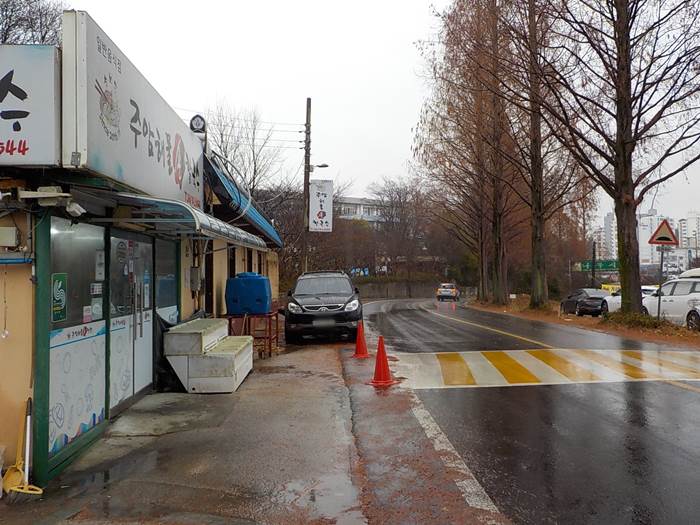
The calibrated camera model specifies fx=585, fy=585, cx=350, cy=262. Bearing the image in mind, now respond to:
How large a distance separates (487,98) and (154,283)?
21.6 metres

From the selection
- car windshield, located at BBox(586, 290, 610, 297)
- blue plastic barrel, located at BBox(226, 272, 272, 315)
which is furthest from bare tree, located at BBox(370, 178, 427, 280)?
blue plastic barrel, located at BBox(226, 272, 272, 315)

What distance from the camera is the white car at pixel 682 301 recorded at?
16.8 metres

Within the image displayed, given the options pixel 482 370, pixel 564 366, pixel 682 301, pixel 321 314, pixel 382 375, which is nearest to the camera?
pixel 382 375

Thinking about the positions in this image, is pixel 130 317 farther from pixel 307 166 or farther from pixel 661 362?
pixel 307 166

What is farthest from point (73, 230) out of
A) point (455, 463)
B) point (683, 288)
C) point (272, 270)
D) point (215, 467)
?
point (272, 270)

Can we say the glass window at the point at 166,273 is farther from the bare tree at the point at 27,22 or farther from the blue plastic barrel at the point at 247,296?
the bare tree at the point at 27,22

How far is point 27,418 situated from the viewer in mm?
4574

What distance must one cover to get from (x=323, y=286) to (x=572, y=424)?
8823 mm

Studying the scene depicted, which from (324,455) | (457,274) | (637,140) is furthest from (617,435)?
(457,274)

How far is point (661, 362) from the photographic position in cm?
1034

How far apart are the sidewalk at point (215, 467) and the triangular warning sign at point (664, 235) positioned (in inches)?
467

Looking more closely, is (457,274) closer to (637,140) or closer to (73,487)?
(637,140)

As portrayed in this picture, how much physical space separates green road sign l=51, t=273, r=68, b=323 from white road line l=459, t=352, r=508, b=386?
5768 millimetres

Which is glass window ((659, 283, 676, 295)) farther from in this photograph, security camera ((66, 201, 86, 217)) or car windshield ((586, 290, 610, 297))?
security camera ((66, 201, 86, 217))
